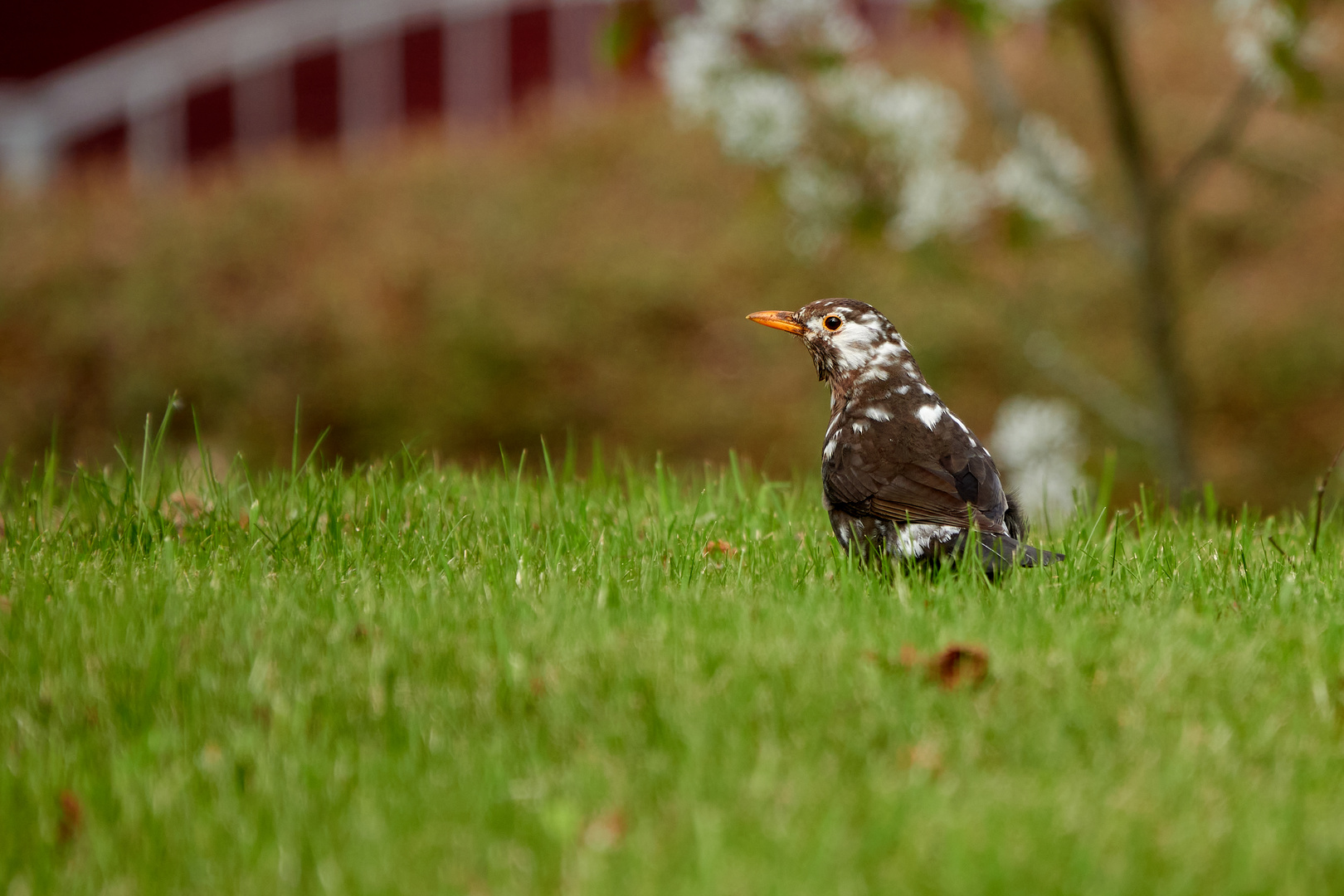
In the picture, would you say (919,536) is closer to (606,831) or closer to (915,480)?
(915,480)

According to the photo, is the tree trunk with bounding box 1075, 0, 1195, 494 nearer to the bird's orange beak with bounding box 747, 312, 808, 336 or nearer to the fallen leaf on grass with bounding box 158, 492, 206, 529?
the bird's orange beak with bounding box 747, 312, 808, 336

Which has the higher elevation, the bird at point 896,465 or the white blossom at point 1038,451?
the white blossom at point 1038,451

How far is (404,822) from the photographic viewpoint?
9.28ft

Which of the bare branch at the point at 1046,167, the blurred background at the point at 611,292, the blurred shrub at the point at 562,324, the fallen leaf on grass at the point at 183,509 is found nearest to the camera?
the fallen leaf on grass at the point at 183,509

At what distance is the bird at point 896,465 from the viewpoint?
175 inches

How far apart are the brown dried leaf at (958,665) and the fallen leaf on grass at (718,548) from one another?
1.32m

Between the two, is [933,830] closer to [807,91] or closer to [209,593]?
[209,593]

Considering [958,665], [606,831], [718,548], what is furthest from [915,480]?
[606,831]

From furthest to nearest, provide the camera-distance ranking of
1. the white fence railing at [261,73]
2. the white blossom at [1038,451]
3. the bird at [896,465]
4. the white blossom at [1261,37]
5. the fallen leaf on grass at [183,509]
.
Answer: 1. the white fence railing at [261,73]
2. the white blossom at [1038,451]
3. the white blossom at [1261,37]
4. the fallen leaf on grass at [183,509]
5. the bird at [896,465]

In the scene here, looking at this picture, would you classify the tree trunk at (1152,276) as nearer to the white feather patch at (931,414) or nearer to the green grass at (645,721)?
the green grass at (645,721)

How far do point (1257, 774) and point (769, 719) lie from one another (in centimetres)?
107

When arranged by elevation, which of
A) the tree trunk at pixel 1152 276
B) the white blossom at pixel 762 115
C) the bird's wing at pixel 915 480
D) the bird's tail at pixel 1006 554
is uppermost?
the white blossom at pixel 762 115

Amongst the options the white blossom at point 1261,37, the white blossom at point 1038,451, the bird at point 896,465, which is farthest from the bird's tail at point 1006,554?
the white blossom at point 1038,451

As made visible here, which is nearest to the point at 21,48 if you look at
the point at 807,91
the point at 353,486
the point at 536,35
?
the point at 536,35
